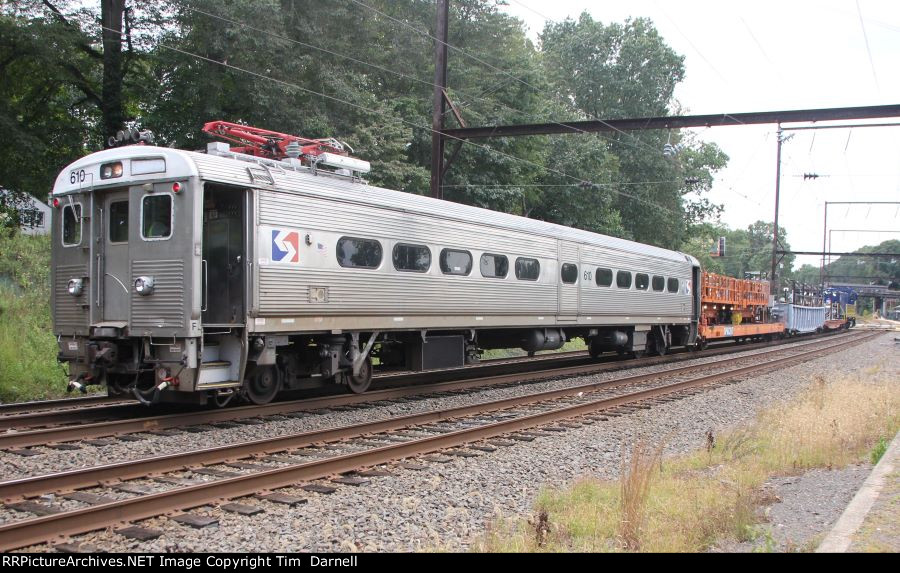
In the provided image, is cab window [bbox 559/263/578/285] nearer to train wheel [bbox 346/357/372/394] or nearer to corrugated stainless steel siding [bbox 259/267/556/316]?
corrugated stainless steel siding [bbox 259/267/556/316]

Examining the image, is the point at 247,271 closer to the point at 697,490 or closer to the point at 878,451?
the point at 697,490

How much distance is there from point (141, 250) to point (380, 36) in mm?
19965

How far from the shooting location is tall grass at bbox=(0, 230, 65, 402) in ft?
41.1

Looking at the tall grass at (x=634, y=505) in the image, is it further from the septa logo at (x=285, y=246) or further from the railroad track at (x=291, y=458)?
the septa logo at (x=285, y=246)

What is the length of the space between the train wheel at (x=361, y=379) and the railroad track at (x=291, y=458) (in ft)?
7.33

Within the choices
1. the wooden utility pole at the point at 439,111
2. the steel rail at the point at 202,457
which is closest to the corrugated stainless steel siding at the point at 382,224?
the steel rail at the point at 202,457

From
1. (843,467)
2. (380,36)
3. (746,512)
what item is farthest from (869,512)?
(380,36)

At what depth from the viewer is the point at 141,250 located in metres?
9.86

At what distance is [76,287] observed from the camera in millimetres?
10250

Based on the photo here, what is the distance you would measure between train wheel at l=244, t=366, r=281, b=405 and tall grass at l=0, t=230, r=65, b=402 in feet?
13.7

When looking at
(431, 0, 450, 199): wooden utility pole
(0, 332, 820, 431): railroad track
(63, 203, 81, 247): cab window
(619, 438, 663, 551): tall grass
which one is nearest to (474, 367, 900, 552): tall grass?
(619, 438, 663, 551): tall grass

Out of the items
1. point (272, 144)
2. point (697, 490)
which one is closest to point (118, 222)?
point (272, 144)

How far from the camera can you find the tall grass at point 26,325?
1252 centimetres
